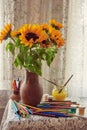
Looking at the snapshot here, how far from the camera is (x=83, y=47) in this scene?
2354 millimetres

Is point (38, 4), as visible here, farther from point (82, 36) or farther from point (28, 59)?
point (28, 59)

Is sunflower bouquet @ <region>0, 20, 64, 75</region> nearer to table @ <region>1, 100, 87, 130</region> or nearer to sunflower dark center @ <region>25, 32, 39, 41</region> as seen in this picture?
sunflower dark center @ <region>25, 32, 39, 41</region>

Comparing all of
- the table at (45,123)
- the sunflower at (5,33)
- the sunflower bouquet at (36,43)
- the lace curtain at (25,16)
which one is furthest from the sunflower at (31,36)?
the lace curtain at (25,16)

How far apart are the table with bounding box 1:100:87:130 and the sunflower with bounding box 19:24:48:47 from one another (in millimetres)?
390

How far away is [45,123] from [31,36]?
1.50ft

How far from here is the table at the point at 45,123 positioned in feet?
4.26

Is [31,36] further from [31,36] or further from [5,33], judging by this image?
[5,33]

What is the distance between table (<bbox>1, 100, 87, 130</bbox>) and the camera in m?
1.30

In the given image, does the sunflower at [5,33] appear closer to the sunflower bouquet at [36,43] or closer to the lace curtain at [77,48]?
the sunflower bouquet at [36,43]

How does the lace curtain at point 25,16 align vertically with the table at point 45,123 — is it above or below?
above

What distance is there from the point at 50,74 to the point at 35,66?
950mm

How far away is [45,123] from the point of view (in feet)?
4.33

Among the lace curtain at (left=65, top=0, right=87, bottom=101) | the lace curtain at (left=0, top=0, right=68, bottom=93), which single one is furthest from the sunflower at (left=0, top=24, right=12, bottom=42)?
the lace curtain at (left=65, top=0, right=87, bottom=101)

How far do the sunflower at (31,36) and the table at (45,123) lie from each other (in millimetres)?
390
